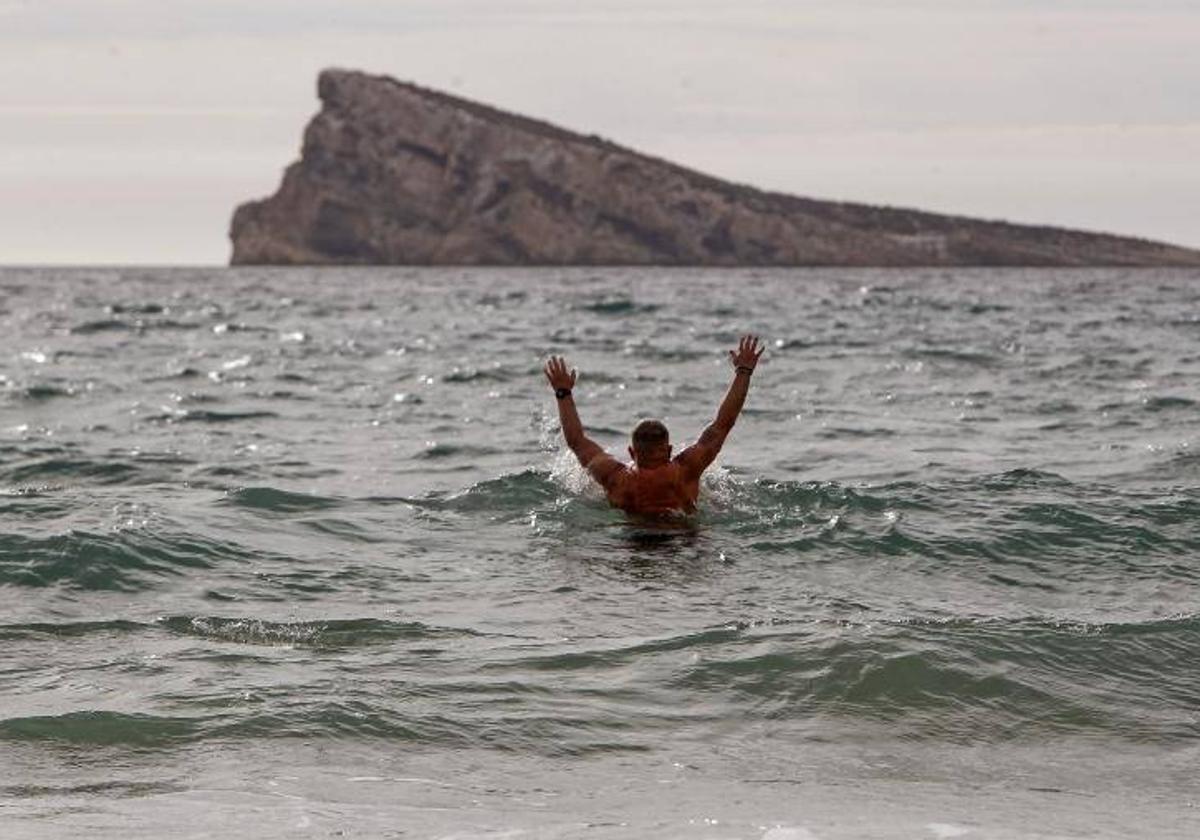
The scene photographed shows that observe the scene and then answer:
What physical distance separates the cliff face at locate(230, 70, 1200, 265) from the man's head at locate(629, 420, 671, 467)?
159 m

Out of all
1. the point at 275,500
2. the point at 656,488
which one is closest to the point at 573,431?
the point at 656,488

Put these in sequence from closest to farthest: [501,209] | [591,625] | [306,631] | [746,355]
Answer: [306,631], [591,625], [746,355], [501,209]

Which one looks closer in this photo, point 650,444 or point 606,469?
point 650,444

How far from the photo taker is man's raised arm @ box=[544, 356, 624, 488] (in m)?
13.5

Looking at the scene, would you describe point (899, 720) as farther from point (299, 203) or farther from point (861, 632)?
point (299, 203)

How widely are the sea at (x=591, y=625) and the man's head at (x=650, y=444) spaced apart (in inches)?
18.2

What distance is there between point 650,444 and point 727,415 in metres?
0.55

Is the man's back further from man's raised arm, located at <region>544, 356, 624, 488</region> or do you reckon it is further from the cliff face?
the cliff face

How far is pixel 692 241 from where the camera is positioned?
176 metres

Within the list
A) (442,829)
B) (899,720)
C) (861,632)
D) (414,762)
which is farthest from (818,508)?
(442,829)

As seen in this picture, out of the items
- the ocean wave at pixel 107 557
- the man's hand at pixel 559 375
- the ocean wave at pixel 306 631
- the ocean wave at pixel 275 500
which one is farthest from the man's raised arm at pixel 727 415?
the ocean wave at pixel 306 631

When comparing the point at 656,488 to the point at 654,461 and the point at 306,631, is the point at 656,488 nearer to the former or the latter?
the point at 654,461

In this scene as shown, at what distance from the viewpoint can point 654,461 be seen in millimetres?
13445

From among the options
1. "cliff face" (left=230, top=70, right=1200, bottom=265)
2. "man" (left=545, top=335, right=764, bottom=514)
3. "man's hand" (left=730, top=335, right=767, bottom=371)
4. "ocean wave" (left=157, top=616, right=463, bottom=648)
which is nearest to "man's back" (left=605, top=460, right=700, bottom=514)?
"man" (left=545, top=335, right=764, bottom=514)
